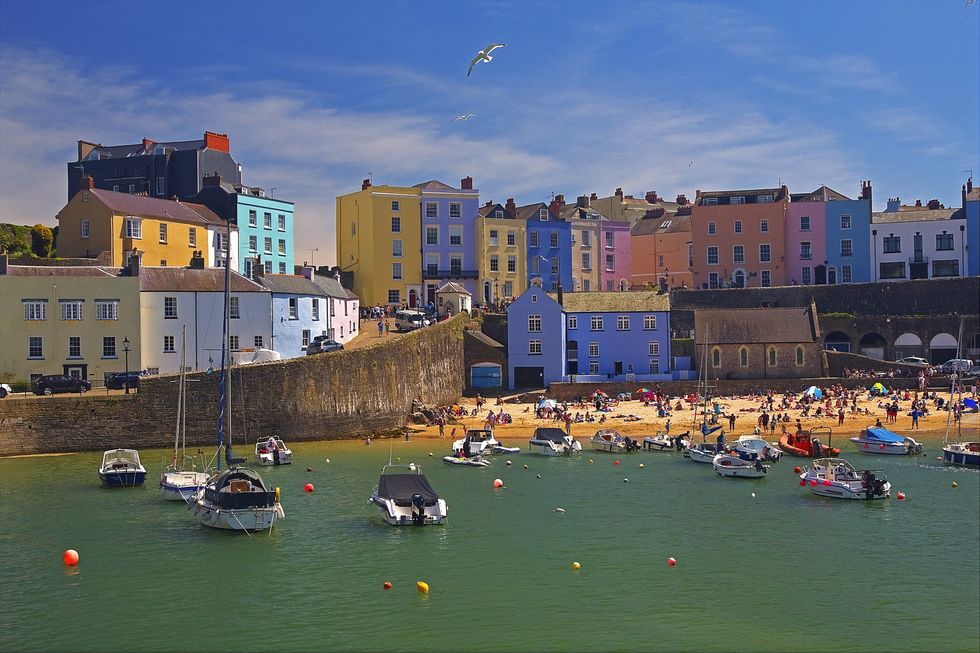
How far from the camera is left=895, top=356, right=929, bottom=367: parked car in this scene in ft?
237

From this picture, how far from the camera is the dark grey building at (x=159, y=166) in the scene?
81.9 metres

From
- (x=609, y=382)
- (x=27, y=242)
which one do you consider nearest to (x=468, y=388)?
(x=609, y=382)

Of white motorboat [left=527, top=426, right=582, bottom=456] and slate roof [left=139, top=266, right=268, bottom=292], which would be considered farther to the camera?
slate roof [left=139, top=266, right=268, bottom=292]

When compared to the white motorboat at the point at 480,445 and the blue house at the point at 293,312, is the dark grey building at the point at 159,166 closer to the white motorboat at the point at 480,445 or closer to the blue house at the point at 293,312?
the blue house at the point at 293,312

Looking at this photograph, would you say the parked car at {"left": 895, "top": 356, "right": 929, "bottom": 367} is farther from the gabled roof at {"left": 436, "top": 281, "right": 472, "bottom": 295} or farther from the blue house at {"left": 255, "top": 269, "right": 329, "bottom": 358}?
the blue house at {"left": 255, "top": 269, "right": 329, "bottom": 358}

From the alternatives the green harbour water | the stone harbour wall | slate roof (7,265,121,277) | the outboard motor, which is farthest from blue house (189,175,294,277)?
the outboard motor

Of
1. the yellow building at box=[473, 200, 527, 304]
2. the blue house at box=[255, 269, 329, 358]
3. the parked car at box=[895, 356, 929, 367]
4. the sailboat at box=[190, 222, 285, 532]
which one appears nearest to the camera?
the sailboat at box=[190, 222, 285, 532]

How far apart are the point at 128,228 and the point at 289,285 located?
1190 centimetres

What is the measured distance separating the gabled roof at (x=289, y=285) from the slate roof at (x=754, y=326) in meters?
26.3

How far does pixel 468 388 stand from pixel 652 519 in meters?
35.0

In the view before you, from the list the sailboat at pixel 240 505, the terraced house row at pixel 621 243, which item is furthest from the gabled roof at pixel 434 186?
the sailboat at pixel 240 505

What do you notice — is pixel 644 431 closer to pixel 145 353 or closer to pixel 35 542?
pixel 145 353

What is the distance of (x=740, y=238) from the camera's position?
9094cm

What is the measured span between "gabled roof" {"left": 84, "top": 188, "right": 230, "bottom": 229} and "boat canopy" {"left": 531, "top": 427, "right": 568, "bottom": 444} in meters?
31.6
